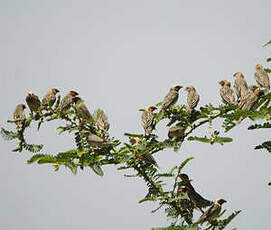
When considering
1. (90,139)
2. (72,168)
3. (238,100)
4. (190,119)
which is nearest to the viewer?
(72,168)

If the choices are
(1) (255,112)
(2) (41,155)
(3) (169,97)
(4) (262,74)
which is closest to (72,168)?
(2) (41,155)

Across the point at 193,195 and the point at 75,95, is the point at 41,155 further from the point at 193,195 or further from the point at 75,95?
the point at 193,195

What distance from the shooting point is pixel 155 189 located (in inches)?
83.0

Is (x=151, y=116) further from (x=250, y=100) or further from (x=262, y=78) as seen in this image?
(x=262, y=78)

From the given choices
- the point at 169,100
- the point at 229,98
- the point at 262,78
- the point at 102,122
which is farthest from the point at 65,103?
the point at 262,78

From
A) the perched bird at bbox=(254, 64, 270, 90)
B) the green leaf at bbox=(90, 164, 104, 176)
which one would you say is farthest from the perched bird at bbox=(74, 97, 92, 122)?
the perched bird at bbox=(254, 64, 270, 90)

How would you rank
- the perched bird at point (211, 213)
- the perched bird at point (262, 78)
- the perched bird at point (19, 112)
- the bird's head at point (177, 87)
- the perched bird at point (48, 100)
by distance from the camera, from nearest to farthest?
the perched bird at point (211, 213) → the perched bird at point (48, 100) → the perched bird at point (19, 112) → the perched bird at point (262, 78) → the bird's head at point (177, 87)

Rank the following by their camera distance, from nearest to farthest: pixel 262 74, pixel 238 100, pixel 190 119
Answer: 1. pixel 190 119
2. pixel 238 100
3. pixel 262 74

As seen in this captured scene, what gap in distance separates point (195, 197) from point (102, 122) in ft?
2.34

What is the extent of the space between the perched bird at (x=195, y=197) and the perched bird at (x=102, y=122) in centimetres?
54

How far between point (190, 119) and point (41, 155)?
2.82 ft

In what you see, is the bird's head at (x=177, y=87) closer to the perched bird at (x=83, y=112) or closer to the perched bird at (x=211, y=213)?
the perched bird at (x=83, y=112)

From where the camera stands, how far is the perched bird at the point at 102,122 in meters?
2.09

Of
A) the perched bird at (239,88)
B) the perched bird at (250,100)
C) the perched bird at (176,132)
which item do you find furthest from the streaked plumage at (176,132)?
the perched bird at (239,88)
